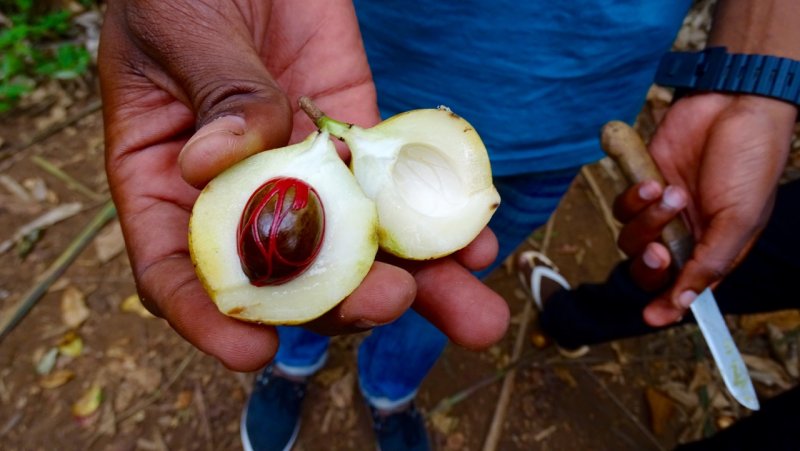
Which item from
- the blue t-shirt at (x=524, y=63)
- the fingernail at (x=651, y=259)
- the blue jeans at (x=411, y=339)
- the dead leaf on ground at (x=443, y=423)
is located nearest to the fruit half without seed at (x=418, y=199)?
the blue t-shirt at (x=524, y=63)

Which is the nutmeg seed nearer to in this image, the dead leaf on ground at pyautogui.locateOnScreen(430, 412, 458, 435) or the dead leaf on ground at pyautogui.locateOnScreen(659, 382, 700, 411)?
the dead leaf on ground at pyautogui.locateOnScreen(430, 412, 458, 435)

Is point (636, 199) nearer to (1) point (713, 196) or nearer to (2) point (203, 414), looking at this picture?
(1) point (713, 196)

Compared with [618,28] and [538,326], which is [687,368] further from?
[618,28]

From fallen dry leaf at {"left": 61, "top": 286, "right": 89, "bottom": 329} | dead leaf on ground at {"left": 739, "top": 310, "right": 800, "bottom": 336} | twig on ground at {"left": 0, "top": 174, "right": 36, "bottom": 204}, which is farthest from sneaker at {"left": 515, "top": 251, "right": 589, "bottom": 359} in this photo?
twig on ground at {"left": 0, "top": 174, "right": 36, "bottom": 204}

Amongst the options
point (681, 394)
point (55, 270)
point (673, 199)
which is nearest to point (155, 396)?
point (55, 270)

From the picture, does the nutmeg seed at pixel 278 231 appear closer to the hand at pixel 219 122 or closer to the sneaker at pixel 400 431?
the hand at pixel 219 122


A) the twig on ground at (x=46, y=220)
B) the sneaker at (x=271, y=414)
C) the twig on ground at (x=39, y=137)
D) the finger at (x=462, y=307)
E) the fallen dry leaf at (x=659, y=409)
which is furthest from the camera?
the twig on ground at (x=39, y=137)
